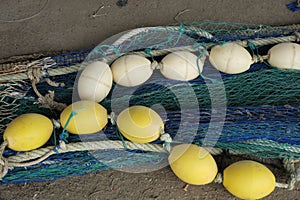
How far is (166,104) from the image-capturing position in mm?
1468

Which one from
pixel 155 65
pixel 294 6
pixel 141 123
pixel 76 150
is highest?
pixel 294 6

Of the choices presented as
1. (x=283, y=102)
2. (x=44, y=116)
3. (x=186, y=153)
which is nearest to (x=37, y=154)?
(x=44, y=116)

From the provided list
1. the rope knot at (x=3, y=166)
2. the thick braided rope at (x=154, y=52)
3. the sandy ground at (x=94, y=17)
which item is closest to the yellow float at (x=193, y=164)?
the thick braided rope at (x=154, y=52)

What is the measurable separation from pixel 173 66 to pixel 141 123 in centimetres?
28

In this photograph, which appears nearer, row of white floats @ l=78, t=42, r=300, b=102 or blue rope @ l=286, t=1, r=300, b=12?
row of white floats @ l=78, t=42, r=300, b=102

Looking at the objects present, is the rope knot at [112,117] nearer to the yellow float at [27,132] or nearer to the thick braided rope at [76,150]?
the thick braided rope at [76,150]

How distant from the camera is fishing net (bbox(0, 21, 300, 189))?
1.38m

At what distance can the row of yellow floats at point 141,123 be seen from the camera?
1318mm

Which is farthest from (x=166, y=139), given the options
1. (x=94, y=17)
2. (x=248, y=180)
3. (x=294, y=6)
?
(x=294, y=6)

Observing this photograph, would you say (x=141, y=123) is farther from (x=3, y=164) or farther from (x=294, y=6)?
(x=294, y=6)

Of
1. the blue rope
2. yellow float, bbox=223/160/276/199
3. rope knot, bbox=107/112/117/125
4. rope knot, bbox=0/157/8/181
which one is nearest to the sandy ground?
the blue rope

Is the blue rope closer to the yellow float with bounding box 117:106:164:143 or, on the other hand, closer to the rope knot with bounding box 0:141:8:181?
the yellow float with bounding box 117:106:164:143

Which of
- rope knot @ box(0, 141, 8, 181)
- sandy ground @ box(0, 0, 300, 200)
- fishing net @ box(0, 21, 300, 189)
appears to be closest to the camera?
rope knot @ box(0, 141, 8, 181)

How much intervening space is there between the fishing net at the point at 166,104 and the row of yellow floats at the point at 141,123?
0.04 m
